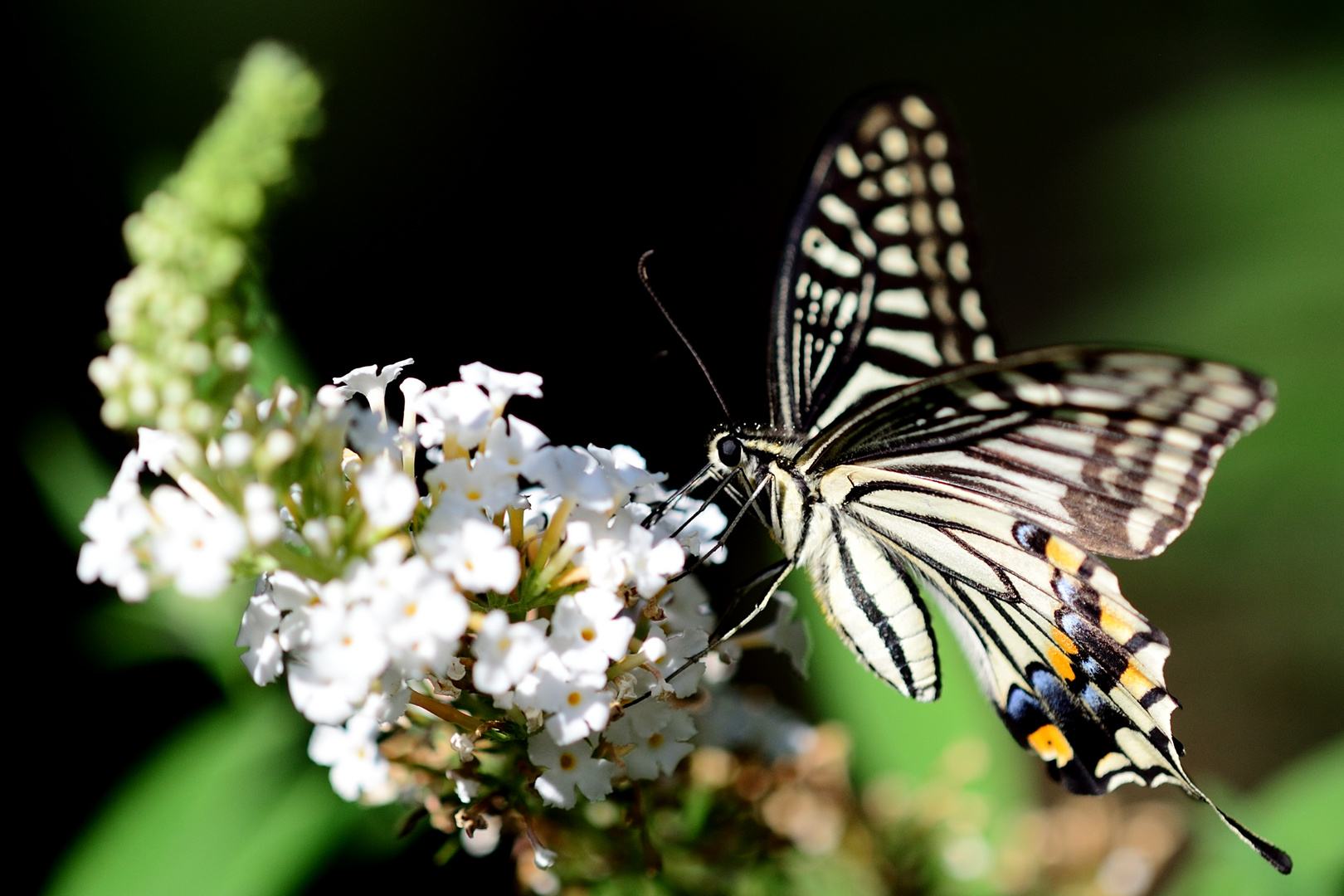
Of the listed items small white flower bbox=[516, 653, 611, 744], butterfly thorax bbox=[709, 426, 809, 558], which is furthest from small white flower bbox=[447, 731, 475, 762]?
butterfly thorax bbox=[709, 426, 809, 558]

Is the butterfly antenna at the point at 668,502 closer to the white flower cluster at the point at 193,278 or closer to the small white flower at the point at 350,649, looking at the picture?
the small white flower at the point at 350,649

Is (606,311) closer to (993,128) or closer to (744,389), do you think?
(744,389)

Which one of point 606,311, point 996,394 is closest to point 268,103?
point 996,394

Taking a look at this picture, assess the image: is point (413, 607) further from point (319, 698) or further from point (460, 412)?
point (460, 412)

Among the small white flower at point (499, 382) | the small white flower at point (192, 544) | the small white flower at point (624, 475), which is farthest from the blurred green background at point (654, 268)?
the small white flower at point (192, 544)

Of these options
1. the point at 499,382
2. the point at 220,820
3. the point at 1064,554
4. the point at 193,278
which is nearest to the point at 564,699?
the point at 499,382

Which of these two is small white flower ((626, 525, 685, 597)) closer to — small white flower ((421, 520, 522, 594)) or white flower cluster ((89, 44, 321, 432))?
small white flower ((421, 520, 522, 594))

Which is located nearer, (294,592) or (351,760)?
(294,592)
